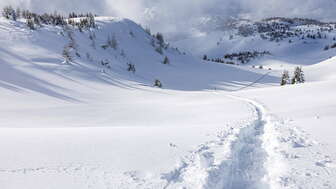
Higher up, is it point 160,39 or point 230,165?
point 160,39

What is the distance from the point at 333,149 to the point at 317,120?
20.1ft

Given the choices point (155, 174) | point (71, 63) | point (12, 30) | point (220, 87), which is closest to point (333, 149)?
point (155, 174)

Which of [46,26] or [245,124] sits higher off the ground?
[46,26]

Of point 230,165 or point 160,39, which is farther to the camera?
point 160,39

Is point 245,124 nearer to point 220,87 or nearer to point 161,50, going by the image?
point 220,87

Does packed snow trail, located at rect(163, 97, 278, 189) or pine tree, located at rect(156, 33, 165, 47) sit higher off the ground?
pine tree, located at rect(156, 33, 165, 47)

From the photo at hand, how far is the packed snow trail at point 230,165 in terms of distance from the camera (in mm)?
7715

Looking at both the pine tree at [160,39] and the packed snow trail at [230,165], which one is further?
the pine tree at [160,39]

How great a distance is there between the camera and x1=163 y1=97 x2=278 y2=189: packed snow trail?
7715 mm

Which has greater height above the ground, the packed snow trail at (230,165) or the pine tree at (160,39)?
the pine tree at (160,39)

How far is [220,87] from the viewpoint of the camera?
79.0m

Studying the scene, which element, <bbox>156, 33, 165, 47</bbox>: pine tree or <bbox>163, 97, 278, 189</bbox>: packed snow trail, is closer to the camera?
<bbox>163, 97, 278, 189</bbox>: packed snow trail

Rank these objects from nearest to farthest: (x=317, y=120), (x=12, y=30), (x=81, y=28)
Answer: (x=317, y=120) → (x=12, y=30) → (x=81, y=28)

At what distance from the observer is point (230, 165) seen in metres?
9.09
